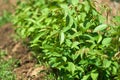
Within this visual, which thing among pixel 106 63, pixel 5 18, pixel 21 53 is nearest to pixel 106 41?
pixel 106 63

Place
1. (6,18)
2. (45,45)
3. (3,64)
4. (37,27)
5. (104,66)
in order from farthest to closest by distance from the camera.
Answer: (6,18) → (3,64) → (37,27) → (45,45) → (104,66)

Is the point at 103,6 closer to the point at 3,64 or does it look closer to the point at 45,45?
the point at 45,45

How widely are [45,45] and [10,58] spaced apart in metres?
1.27

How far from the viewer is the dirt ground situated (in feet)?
17.1

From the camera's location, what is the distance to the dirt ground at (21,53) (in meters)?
5.21

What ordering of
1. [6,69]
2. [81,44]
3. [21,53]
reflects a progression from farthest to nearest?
1. [21,53]
2. [6,69]
3. [81,44]

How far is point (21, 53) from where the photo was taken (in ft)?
20.0

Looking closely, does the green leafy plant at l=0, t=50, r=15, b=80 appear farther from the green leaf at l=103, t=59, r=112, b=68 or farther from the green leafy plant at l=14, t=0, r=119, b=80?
the green leaf at l=103, t=59, r=112, b=68

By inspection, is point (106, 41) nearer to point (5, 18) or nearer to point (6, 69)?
point (6, 69)

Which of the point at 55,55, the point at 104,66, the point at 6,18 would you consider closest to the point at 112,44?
the point at 104,66

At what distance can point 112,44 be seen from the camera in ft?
14.7

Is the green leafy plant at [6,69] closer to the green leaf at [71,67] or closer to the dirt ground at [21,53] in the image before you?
the dirt ground at [21,53]

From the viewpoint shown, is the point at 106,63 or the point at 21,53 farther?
the point at 21,53

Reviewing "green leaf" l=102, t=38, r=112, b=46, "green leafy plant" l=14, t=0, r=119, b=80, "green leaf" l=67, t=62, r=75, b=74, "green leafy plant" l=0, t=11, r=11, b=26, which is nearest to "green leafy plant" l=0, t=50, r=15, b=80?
"green leafy plant" l=14, t=0, r=119, b=80
